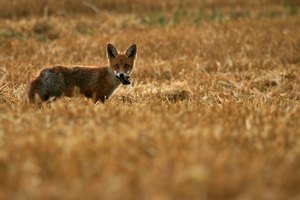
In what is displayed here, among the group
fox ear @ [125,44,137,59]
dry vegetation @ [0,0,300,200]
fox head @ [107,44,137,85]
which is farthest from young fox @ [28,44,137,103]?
dry vegetation @ [0,0,300,200]

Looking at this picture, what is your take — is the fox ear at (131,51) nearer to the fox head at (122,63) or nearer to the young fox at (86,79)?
the fox head at (122,63)

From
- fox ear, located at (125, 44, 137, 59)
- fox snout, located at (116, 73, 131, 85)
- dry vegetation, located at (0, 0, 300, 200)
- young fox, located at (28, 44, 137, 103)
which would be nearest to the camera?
dry vegetation, located at (0, 0, 300, 200)

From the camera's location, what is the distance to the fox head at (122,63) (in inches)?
364

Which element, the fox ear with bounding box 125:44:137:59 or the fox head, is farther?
the fox ear with bounding box 125:44:137:59

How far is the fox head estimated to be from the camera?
9255 mm

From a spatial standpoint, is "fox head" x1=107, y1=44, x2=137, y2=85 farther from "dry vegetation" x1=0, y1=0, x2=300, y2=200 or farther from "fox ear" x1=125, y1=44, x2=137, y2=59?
"dry vegetation" x1=0, y1=0, x2=300, y2=200

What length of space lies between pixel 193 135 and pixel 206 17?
724 inches

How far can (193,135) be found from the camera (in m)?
5.02

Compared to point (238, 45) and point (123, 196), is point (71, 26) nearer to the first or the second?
point (238, 45)

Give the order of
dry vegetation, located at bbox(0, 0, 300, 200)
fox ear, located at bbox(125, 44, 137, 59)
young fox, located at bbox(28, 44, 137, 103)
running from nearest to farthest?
1. dry vegetation, located at bbox(0, 0, 300, 200)
2. young fox, located at bbox(28, 44, 137, 103)
3. fox ear, located at bbox(125, 44, 137, 59)

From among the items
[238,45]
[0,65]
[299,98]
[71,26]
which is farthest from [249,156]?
[71,26]

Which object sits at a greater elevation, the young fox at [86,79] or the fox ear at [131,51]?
the fox ear at [131,51]

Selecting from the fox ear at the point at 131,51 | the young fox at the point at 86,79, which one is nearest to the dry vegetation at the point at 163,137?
the young fox at the point at 86,79

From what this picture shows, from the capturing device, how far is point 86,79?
9.20 metres
